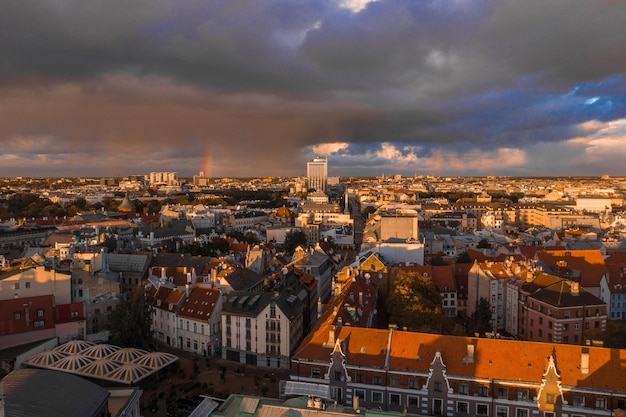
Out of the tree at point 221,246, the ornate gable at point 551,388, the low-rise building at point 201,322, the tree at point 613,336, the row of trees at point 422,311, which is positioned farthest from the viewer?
the tree at point 221,246

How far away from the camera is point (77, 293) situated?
64500 millimetres

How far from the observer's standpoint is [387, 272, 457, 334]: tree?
52438 millimetres

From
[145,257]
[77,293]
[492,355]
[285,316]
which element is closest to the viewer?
[492,355]

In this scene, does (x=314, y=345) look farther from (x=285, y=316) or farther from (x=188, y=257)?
(x=188, y=257)

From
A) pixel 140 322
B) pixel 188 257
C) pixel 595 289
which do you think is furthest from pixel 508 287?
pixel 188 257

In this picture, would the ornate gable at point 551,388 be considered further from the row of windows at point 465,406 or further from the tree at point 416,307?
the tree at point 416,307

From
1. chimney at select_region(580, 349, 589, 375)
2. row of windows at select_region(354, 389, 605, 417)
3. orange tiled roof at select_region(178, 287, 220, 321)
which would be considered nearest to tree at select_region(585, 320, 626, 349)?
chimney at select_region(580, 349, 589, 375)

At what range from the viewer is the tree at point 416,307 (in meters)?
52.4

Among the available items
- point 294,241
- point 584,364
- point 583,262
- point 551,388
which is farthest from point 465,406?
point 294,241

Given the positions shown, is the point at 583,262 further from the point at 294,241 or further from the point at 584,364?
the point at 294,241

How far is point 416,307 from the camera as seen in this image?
2146 inches

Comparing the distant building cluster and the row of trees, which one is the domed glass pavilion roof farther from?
the row of trees

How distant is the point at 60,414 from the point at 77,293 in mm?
39077

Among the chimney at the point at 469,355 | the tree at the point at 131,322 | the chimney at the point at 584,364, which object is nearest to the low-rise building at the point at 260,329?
the tree at the point at 131,322
